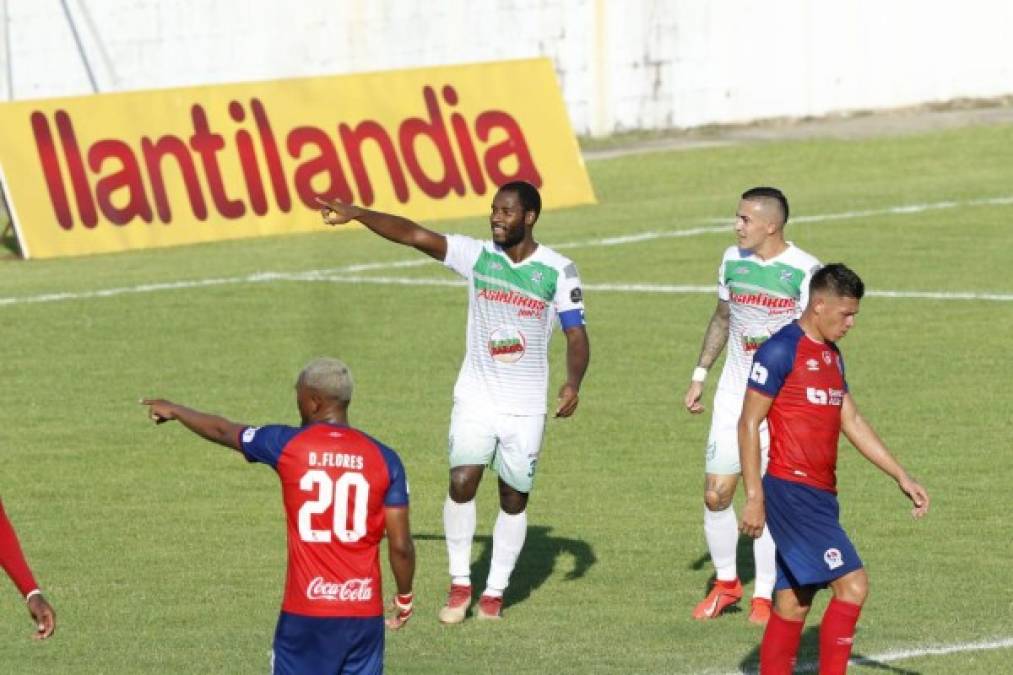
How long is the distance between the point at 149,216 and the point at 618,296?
21.8ft

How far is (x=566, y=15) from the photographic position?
40375mm

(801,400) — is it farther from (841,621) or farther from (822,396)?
(841,621)

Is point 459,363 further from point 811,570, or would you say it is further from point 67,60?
point 67,60

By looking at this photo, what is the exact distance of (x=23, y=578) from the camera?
9.73 metres

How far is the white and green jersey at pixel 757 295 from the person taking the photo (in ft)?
44.1

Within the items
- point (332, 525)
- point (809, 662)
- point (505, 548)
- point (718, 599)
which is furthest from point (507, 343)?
point (332, 525)

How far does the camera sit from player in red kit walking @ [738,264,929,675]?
11070 millimetres

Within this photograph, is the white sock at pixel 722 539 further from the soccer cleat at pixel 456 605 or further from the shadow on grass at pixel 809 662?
the soccer cleat at pixel 456 605

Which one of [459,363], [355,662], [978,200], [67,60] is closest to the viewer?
[355,662]

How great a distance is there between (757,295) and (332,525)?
4628mm

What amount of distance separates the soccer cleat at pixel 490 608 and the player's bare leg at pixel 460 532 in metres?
0.09

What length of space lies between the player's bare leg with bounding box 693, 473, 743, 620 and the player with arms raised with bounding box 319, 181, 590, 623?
3.32 ft

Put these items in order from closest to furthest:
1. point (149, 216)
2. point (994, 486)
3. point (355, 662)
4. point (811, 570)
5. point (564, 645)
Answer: point (355, 662), point (811, 570), point (564, 645), point (994, 486), point (149, 216)

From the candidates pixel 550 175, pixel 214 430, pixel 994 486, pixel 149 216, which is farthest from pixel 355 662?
pixel 550 175
